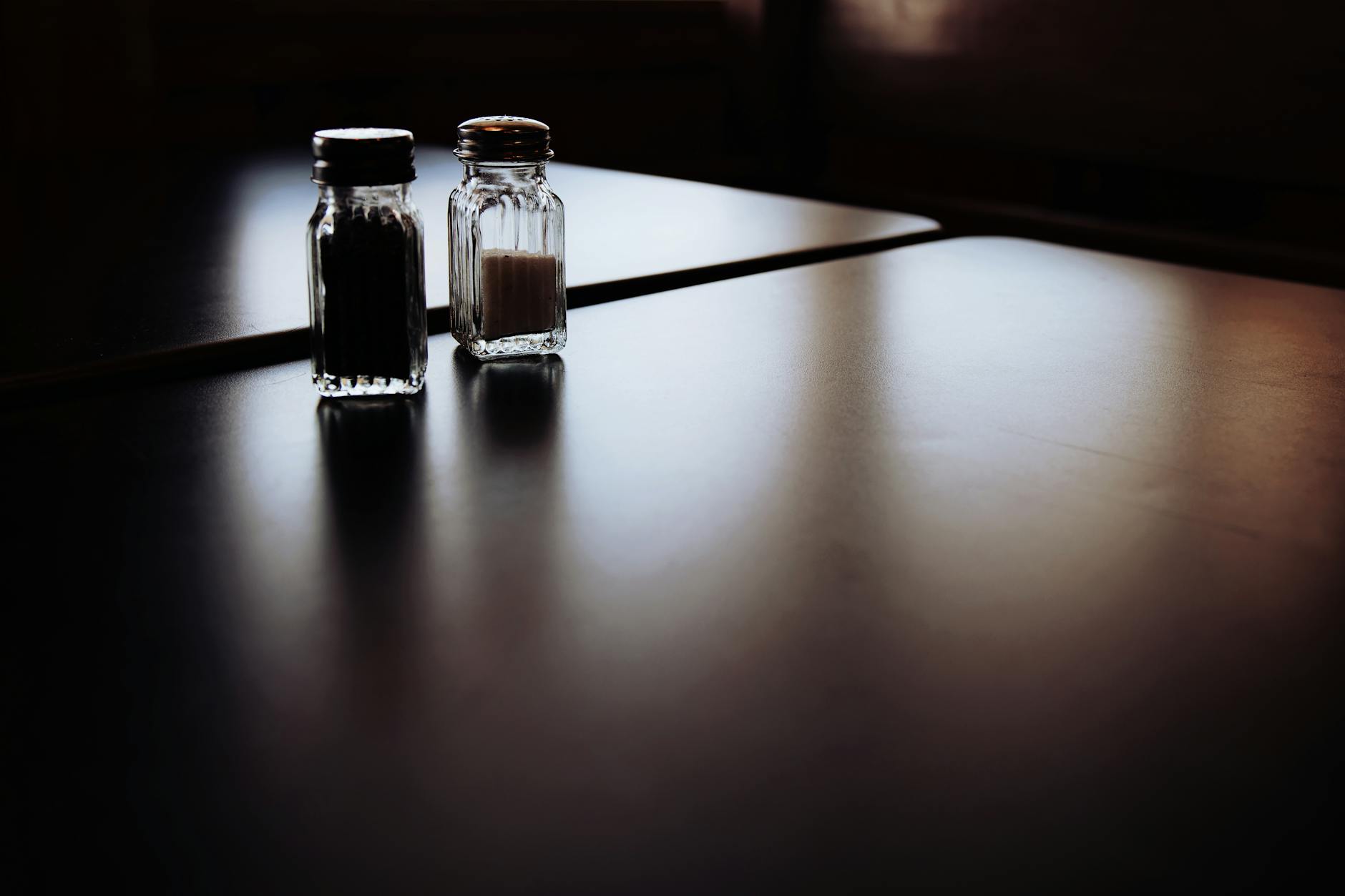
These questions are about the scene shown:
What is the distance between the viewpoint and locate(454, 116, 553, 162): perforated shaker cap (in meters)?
0.80

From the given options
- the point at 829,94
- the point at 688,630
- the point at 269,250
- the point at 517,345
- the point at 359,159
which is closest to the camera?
the point at 688,630

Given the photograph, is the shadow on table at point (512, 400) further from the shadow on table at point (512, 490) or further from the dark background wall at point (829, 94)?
the dark background wall at point (829, 94)

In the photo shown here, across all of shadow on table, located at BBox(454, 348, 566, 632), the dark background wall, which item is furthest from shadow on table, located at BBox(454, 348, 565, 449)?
the dark background wall

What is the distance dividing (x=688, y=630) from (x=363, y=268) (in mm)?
355

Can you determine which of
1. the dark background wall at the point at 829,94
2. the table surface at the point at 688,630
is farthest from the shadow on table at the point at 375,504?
the dark background wall at the point at 829,94

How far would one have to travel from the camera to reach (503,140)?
800mm

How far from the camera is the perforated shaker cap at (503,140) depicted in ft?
2.62

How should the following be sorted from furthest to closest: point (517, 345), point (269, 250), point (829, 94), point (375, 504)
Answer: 1. point (829, 94)
2. point (269, 250)
3. point (517, 345)
4. point (375, 504)

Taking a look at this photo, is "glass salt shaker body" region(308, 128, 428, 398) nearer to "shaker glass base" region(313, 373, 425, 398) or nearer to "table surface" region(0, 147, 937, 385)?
"shaker glass base" region(313, 373, 425, 398)

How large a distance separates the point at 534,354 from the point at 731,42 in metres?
2.77

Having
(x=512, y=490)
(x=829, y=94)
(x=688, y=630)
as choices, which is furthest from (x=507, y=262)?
(x=829, y=94)

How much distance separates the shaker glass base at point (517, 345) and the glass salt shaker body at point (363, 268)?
8cm

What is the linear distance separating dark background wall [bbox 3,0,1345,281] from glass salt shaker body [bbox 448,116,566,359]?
113 centimetres

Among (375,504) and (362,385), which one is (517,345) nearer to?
(362,385)
